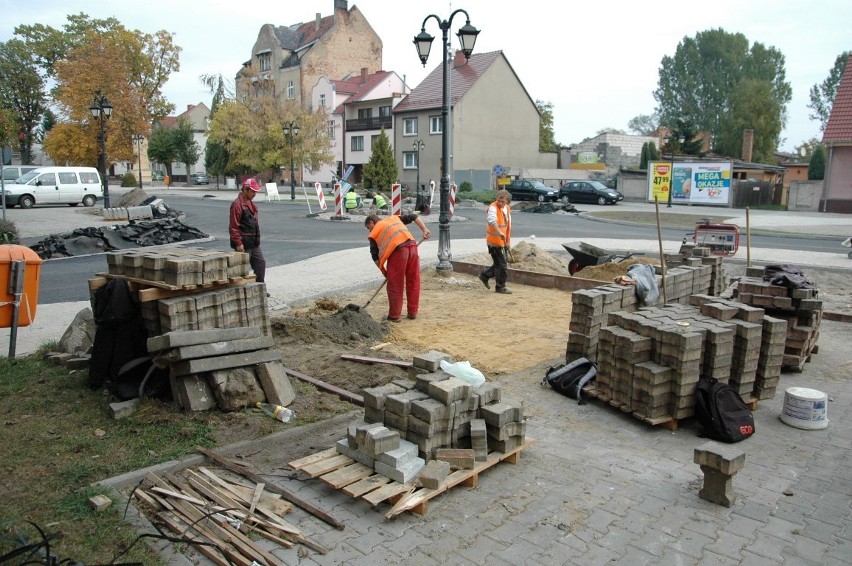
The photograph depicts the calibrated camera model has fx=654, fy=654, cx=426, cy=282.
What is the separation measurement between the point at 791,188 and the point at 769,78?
54592mm

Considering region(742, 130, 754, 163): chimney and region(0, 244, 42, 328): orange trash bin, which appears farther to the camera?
region(742, 130, 754, 163): chimney

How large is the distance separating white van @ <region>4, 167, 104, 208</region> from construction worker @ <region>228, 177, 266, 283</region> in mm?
24796

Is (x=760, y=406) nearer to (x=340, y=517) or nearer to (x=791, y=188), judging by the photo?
(x=340, y=517)

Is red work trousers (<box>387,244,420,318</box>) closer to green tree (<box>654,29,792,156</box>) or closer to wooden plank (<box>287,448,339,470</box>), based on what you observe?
wooden plank (<box>287,448,339,470</box>)

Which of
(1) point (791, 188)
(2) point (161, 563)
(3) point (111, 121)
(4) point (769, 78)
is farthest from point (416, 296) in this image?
(4) point (769, 78)

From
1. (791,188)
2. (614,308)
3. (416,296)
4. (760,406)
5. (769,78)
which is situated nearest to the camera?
(760,406)

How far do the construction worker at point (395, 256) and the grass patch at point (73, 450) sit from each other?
165 inches

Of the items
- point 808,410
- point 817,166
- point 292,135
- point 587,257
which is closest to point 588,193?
point 817,166

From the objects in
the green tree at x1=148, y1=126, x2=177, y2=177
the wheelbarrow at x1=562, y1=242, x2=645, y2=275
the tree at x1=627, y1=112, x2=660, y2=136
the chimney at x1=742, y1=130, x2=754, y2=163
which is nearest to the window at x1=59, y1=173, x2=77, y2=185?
the wheelbarrow at x1=562, y1=242, x2=645, y2=275

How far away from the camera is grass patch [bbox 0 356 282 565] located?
4004mm

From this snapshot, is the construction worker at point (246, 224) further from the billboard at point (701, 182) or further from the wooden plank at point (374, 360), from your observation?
the billboard at point (701, 182)

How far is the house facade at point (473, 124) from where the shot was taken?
49281mm

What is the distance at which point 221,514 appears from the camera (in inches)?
165

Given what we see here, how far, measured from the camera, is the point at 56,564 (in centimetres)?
343
